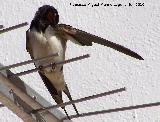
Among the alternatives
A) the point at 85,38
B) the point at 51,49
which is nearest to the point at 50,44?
the point at 51,49

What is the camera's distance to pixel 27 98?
85 centimetres

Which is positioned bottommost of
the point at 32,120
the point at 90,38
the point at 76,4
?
the point at 32,120

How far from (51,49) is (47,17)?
98mm

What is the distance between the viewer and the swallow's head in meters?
1.16

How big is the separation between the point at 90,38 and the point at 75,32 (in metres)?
0.10

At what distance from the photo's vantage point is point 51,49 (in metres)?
1.15

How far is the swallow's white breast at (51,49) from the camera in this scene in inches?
44.9

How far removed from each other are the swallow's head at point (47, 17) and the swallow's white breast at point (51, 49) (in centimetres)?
2

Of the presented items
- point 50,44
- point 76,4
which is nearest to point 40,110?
point 50,44

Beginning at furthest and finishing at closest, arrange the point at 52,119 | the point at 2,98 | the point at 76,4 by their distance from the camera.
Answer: the point at 76,4 → the point at 52,119 → the point at 2,98

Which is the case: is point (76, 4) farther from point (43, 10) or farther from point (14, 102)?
point (14, 102)

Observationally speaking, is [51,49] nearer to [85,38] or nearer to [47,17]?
[47,17]

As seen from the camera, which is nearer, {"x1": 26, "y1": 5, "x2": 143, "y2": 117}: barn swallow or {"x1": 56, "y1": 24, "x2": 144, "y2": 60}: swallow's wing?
{"x1": 56, "y1": 24, "x2": 144, "y2": 60}: swallow's wing

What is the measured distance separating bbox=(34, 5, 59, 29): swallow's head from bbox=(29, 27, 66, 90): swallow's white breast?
19 millimetres
